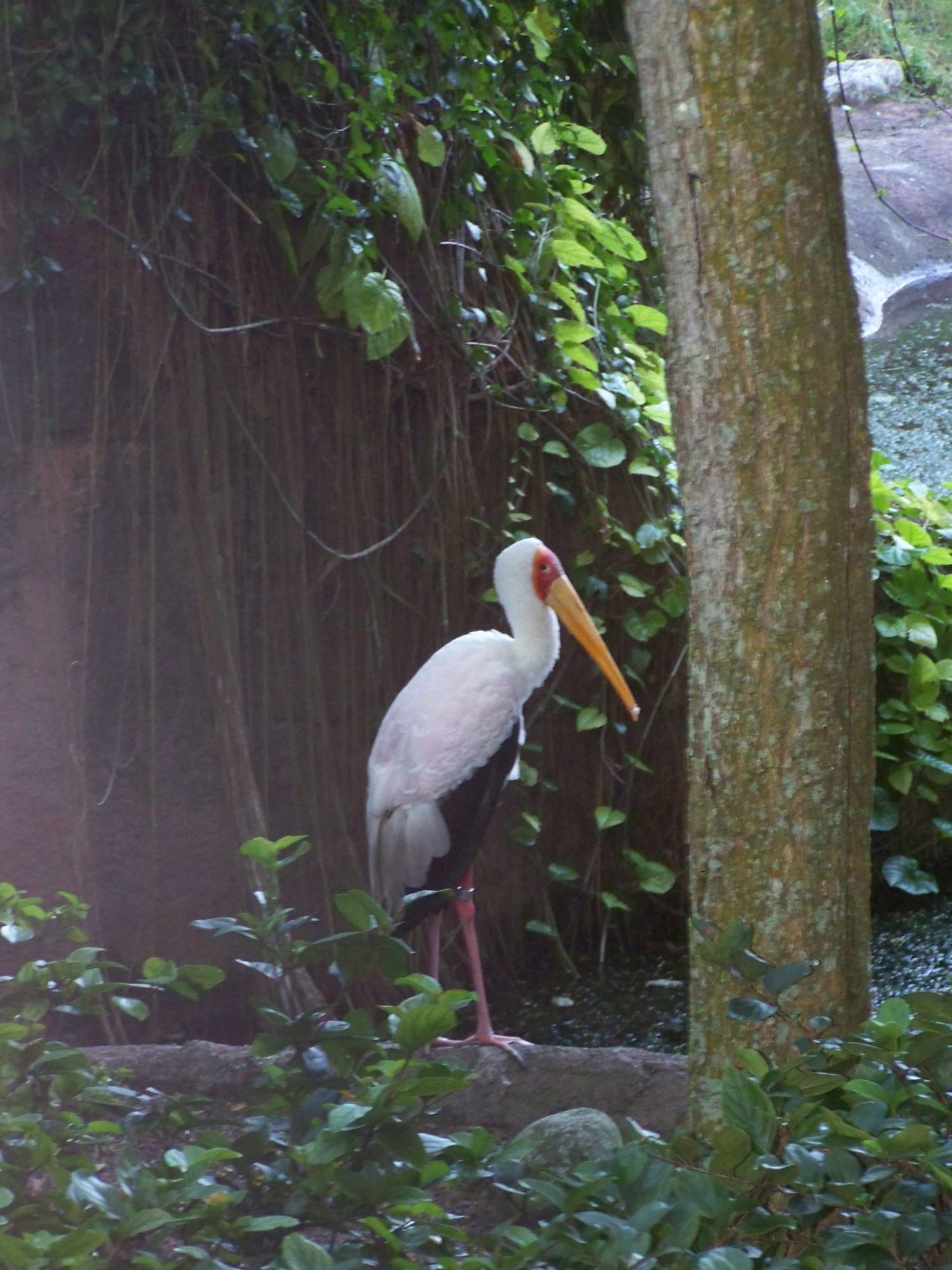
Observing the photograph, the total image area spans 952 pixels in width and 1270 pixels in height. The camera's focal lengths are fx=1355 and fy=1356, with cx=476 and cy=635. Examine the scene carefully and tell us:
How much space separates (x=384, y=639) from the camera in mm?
3186

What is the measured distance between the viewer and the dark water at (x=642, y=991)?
310cm

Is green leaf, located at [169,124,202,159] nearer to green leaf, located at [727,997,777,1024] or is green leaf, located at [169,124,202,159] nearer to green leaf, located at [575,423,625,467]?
green leaf, located at [575,423,625,467]

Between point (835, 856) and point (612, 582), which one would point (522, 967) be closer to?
point (612, 582)

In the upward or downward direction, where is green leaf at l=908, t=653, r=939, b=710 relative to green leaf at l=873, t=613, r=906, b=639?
downward

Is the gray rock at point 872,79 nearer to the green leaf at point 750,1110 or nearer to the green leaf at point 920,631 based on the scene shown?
the green leaf at point 920,631

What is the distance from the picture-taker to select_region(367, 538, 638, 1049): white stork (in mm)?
2744

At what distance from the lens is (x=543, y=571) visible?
2936 millimetres

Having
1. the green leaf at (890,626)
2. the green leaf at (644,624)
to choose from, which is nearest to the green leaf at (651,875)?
the green leaf at (644,624)

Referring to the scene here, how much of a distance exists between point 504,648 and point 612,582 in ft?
2.58

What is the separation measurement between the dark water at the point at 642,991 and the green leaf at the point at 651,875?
191mm

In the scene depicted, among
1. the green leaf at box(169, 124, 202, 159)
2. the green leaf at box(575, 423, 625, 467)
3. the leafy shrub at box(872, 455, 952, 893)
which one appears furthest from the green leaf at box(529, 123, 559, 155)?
the leafy shrub at box(872, 455, 952, 893)

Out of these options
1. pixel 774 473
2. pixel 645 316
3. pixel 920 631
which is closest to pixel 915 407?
pixel 920 631

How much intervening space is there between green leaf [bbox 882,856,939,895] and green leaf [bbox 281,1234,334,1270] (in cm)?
305

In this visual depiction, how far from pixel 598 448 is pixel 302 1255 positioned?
9.10ft
